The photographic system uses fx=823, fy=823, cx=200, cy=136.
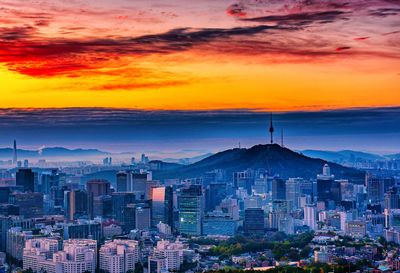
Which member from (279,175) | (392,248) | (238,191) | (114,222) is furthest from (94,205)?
(392,248)

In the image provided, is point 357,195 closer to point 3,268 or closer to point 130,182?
point 130,182

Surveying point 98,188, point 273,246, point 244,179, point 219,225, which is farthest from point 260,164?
point 273,246

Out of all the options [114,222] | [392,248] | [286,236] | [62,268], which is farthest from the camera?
[114,222]

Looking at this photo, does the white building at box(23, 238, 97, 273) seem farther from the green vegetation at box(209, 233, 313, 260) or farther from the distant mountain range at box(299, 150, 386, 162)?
the distant mountain range at box(299, 150, 386, 162)

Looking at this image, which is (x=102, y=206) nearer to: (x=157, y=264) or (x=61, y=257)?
(x=61, y=257)

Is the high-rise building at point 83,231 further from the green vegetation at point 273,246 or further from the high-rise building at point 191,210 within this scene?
the green vegetation at point 273,246

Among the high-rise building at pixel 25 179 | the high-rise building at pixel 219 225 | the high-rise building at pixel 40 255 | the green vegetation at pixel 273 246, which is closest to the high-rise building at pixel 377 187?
the high-rise building at pixel 219 225

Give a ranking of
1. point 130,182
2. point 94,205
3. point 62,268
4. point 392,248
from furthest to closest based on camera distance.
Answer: point 130,182 → point 94,205 → point 392,248 → point 62,268
